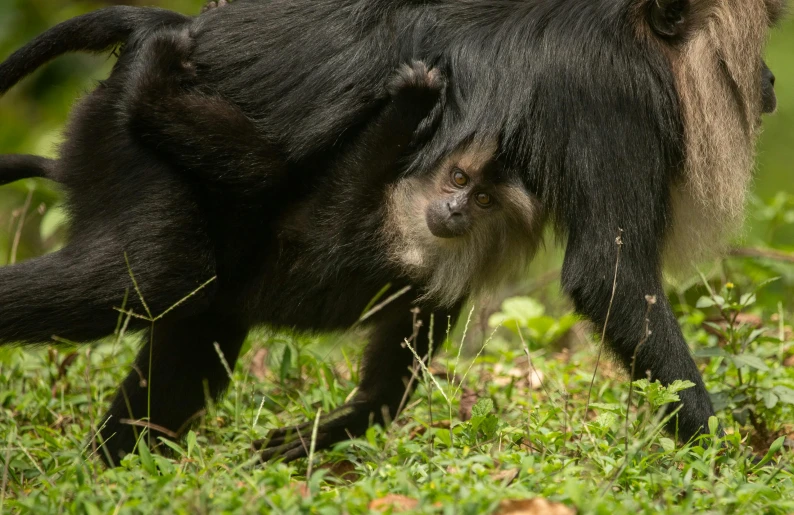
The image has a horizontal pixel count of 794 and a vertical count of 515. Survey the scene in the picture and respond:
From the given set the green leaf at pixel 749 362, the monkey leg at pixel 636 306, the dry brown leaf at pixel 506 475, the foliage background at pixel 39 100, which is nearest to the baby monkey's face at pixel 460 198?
the monkey leg at pixel 636 306

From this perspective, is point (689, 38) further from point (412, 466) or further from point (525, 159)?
point (412, 466)

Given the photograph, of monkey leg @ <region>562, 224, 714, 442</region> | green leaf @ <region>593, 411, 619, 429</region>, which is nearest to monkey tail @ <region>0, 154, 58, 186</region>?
monkey leg @ <region>562, 224, 714, 442</region>

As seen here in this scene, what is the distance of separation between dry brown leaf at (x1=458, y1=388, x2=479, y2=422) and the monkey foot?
1.66 feet

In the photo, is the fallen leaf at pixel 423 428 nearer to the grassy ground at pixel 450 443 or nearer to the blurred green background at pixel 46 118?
the grassy ground at pixel 450 443

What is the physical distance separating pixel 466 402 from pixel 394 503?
6.98 feet

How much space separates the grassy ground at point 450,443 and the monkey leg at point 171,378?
0.16 meters

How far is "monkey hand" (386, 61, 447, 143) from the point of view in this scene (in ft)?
12.3

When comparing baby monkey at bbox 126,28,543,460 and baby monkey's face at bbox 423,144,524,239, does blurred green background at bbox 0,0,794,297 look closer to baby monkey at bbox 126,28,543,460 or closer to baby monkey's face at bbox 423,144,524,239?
baby monkey at bbox 126,28,543,460

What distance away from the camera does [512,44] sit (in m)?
3.81

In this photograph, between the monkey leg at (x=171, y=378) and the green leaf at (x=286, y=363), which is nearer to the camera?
the monkey leg at (x=171, y=378)

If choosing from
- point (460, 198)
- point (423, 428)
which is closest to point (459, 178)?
point (460, 198)

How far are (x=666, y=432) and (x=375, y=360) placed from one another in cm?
143

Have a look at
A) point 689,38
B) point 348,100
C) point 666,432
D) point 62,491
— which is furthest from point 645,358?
point 62,491

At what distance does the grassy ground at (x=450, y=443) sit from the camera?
278 centimetres
